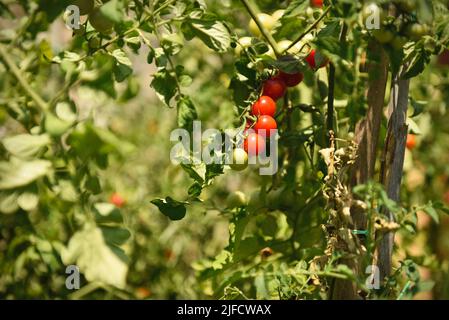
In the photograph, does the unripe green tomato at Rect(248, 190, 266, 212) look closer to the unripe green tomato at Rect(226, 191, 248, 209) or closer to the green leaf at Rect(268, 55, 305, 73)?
the unripe green tomato at Rect(226, 191, 248, 209)

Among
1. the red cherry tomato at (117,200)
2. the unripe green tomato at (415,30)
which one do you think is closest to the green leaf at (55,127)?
the unripe green tomato at (415,30)

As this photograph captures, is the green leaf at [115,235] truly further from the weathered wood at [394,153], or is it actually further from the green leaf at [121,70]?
the weathered wood at [394,153]

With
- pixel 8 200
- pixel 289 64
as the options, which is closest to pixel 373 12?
pixel 289 64

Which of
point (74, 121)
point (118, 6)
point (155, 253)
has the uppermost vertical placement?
point (118, 6)

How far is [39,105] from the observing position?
71cm

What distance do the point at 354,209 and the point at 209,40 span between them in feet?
1.06

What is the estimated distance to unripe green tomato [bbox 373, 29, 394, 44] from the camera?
76cm

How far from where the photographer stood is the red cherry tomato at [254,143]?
34.7 inches

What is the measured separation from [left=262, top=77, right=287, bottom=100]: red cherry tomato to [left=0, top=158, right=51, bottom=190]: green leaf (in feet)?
1.24

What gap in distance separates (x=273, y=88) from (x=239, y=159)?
0.42ft

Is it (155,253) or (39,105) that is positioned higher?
(39,105)

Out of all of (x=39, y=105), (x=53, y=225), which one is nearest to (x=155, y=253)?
(x=53, y=225)
